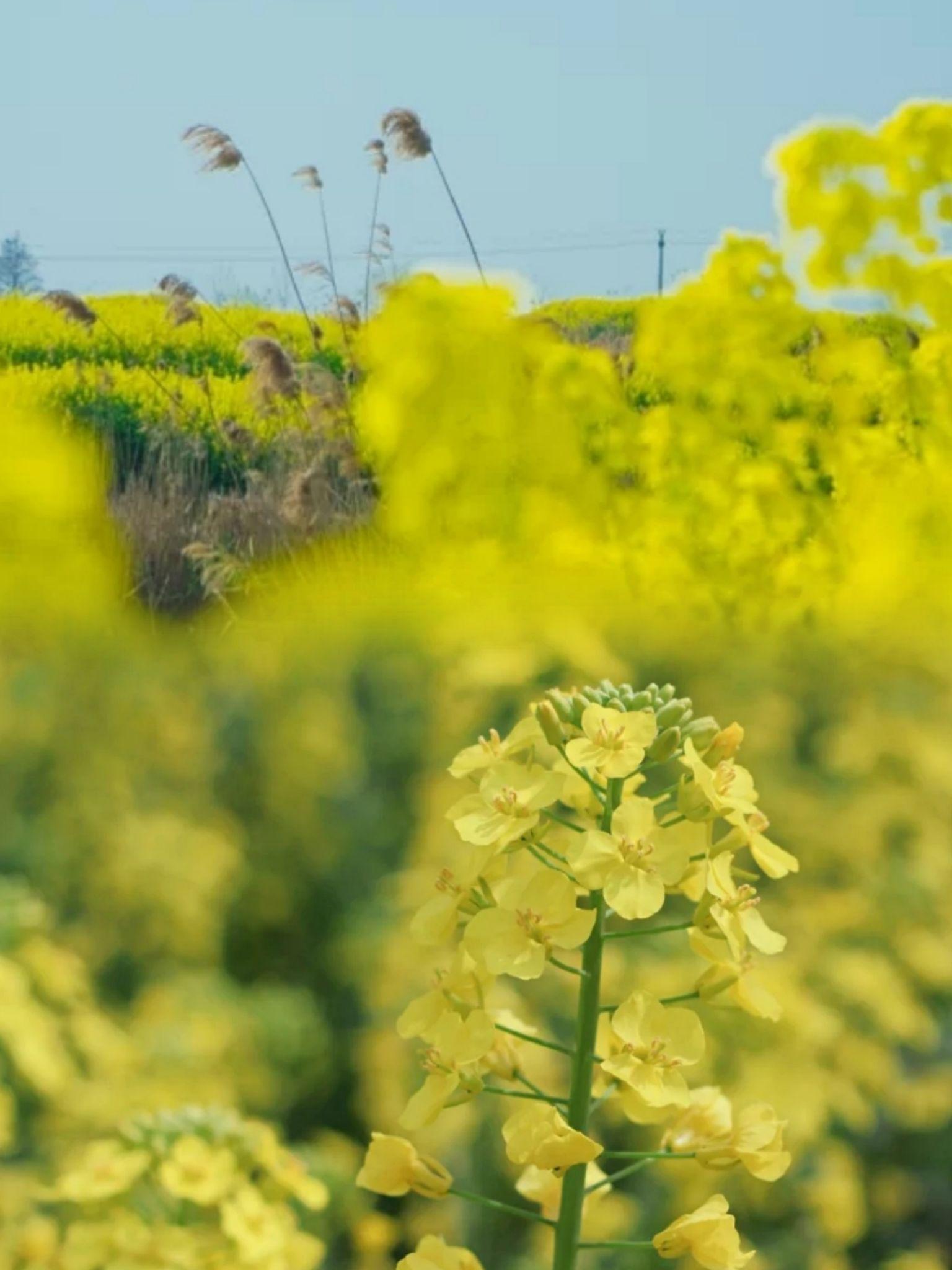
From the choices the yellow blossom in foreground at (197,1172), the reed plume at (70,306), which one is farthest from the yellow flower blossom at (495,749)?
the reed plume at (70,306)

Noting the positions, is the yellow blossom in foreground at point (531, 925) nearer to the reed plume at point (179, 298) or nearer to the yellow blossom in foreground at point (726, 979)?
the yellow blossom in foreground at point (726, 979)

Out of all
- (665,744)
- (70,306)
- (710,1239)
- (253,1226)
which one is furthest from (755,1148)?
(70,306)

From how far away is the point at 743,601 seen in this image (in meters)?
3.39

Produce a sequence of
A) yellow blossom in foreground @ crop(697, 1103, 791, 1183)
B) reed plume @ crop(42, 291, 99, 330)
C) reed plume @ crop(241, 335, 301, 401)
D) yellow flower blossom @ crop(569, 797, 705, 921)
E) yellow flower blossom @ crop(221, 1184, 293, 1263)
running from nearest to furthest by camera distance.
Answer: yellow flower blossom @ crop(569, 797, 705, 921)
yellow blossom in foreground @ crop(697, 1103, 791, 1183)
yellow flower blossom @ crop(221, 1184, 293, 1263)
reed plume @ crop(241, 335, 301, 401)
reed plume @ crop(42, 291, 99, 330)

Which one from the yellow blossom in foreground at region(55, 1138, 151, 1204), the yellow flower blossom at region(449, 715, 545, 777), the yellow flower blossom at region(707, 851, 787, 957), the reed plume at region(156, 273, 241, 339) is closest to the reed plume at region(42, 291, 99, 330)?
the reed plume at region(156, 273, 241, 339)

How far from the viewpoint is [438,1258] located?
3.69 ft

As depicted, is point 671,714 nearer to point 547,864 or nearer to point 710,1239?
point 547,864

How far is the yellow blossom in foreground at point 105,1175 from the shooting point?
5.40 feet

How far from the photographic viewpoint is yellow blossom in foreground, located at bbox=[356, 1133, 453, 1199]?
1.13 meters

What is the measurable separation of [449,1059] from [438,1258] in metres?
0.16

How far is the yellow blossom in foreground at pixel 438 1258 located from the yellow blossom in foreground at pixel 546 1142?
0.40ft

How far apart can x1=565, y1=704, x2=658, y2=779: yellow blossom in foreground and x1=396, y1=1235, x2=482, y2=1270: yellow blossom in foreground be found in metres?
0.33

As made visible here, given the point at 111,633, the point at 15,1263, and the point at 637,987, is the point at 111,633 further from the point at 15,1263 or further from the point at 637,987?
the point at 15,1263

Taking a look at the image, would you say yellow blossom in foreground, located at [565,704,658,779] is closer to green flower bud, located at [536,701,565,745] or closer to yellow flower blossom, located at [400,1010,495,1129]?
green flower bud, located at [536,701,565,745]
